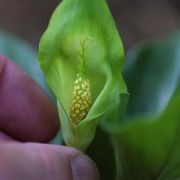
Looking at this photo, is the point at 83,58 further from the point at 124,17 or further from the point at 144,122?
the point at 124,17

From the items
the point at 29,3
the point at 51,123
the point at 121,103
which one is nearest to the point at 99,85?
the point at 121,103

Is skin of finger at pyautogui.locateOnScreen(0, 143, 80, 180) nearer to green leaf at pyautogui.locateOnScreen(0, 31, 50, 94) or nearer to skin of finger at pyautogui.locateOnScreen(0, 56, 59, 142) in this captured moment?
skin of finger at pyautogui.locateOnScreen(0, 56, 59, 142)

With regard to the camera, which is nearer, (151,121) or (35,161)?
(151,121)

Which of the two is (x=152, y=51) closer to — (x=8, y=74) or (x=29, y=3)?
(x=8, y=74)

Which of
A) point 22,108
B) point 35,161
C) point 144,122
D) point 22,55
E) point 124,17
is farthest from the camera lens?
point 124,17

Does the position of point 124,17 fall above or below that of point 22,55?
below

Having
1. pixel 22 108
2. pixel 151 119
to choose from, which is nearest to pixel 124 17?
pixel 22 108

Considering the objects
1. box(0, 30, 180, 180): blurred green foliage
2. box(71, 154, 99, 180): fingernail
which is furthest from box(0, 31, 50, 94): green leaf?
box(71, 154, 99, 180): fingernail
